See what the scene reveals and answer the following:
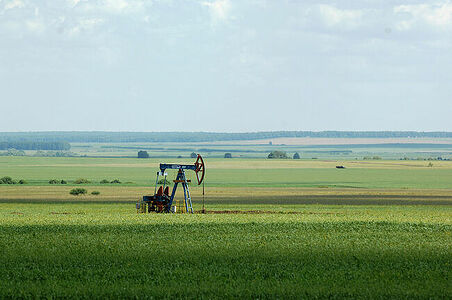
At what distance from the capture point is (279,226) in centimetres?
4447

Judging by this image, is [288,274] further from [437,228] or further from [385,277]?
[437,228]

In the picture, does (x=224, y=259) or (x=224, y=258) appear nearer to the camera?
(x=224, y=259)

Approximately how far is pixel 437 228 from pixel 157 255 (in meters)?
18.8

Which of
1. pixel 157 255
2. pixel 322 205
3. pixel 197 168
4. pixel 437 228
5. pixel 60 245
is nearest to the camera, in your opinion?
pixel 157 255

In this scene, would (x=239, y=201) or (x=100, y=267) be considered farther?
(x=239, y=201)

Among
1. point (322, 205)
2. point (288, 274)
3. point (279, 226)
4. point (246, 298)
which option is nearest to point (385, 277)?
point (288, 274)

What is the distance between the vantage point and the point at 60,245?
112ft

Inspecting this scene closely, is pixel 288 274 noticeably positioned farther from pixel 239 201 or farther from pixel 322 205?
pixel 239 201

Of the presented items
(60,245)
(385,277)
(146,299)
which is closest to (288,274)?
(385,277)

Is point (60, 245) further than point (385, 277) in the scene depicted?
Yes

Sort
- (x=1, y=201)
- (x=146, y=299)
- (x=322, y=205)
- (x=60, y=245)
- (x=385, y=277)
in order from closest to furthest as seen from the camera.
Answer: (x=146, y=299)
(x=385, y=277)
(x=60, y=245)
(x=322, y=205)
(x=1, y=201)

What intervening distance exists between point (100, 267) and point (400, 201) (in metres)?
56.9

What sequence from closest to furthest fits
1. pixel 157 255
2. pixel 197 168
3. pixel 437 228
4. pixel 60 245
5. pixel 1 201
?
1. pixel 157 255
2. pixel 60 245
3. pixel 437 228
4. pixel 197 168
5. pixel 1 201

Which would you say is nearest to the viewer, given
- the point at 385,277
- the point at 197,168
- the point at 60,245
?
the point at 385,277
